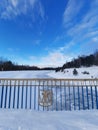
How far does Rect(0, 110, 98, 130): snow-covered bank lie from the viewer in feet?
13.9

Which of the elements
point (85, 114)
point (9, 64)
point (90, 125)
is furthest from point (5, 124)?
point (9, 64)

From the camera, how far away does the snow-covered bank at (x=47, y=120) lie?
4.22 metres

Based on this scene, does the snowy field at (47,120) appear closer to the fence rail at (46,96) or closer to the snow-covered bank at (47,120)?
the snow-covered bank at (47,120)

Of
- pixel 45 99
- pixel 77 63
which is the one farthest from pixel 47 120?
pixel 77 63

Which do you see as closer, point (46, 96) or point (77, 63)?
point (46, 96)

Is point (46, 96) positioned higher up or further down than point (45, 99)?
higher up

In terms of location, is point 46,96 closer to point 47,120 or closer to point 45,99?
point 45,99

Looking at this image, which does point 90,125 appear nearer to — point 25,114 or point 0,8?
point 25,114

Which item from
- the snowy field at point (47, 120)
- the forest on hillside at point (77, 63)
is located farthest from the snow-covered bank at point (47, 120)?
the forest on hillside at point (77, 63)

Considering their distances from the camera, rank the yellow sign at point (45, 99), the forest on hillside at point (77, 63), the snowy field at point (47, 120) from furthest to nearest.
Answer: the forest on hillside at point (77, 63), the yellow sign at point (45, 99), the snowy field at point (47, 120)

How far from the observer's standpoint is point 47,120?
484 centimetres

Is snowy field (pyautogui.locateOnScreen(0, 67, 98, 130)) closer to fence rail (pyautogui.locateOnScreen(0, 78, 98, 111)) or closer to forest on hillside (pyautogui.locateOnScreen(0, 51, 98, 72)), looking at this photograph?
fence rail (pyautogui.locateOnScreen(0, 78, 98, 111))

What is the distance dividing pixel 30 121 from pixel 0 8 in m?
7.12

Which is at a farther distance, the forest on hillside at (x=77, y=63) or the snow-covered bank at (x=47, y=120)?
the forest on hillside at (x=77, y=63)
